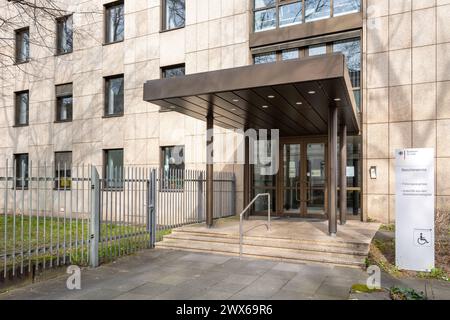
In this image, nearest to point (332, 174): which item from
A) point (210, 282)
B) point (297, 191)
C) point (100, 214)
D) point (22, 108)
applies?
point (297, 191)

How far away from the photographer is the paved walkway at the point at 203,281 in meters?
5.25

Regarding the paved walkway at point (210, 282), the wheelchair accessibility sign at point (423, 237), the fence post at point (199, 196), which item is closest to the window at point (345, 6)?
the fence post at point (199, 196)

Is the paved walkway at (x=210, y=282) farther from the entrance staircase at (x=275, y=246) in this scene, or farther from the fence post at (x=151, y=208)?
the fence post at (x=151, y=208)

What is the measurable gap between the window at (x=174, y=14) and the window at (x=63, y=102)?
5.59 metres

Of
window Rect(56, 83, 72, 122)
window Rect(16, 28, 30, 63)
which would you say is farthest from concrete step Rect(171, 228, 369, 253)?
window Rect(16, 28, 30, 63)

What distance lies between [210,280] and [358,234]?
401 centimetres

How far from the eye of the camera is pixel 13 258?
5469 millimetres

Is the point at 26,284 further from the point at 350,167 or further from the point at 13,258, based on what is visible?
the point at 350,167

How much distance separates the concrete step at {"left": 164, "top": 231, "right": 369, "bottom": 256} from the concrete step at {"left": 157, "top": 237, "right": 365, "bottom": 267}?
0.07m

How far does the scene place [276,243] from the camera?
7.88m

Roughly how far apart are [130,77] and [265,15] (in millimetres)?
6010

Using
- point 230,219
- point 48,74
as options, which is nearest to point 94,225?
point 230,219

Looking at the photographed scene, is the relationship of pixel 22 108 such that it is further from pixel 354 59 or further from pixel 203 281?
pixel 203 281

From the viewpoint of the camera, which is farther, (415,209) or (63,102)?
(63,102)
